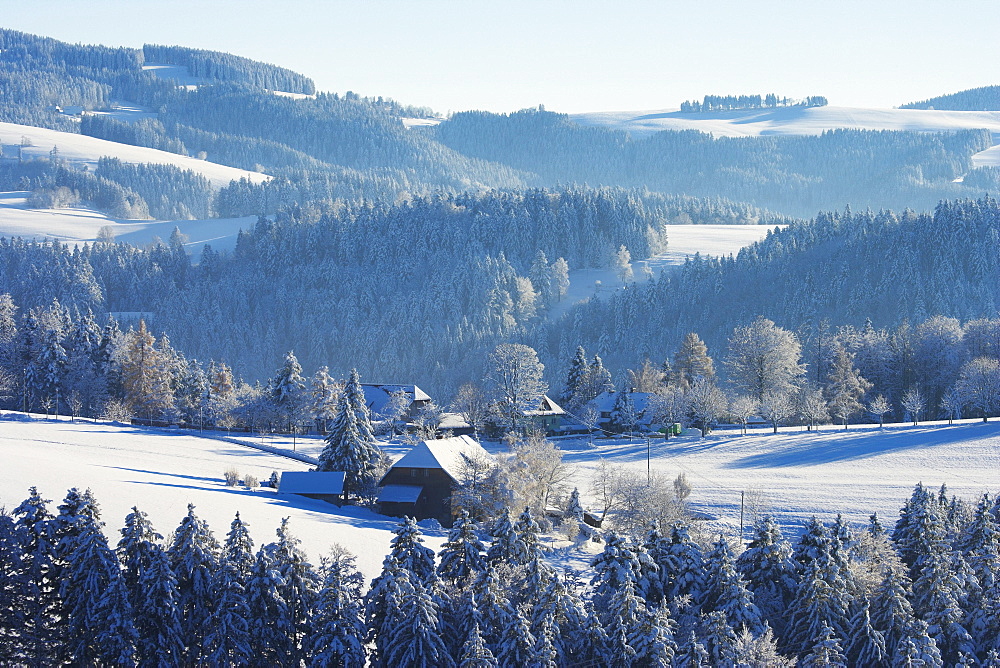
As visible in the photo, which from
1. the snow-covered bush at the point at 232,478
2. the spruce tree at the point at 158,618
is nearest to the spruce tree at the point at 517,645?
the spruce tree at the point at 158,618

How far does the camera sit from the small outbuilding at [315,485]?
52.5m

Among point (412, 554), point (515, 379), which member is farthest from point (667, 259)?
point (412, 554)

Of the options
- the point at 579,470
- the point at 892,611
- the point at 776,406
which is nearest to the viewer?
the point at 892,611

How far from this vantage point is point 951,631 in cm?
3125

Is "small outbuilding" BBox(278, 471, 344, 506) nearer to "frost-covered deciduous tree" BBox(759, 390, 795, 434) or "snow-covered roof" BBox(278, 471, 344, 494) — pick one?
"snow-covered roof" BBox(278, 471, 344, 494)

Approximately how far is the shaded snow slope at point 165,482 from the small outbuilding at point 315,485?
3.67 feet

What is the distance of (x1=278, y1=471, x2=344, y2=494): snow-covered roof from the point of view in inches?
2067

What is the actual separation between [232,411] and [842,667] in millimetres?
62692

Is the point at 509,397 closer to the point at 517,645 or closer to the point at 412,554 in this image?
the point at 412,554

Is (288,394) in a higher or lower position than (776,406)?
higher

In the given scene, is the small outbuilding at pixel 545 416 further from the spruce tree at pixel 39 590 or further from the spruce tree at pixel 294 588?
the spruce tree at pixel 39 590

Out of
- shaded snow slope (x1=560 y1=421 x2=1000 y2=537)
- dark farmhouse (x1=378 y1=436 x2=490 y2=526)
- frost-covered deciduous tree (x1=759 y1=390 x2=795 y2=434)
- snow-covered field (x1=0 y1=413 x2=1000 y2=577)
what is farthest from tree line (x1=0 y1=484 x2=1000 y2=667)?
frost-covered deciduous tree (x1=759 y1=390 x2=795 y2=434)

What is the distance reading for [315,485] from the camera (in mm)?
52938

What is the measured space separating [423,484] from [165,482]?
14263 mm
